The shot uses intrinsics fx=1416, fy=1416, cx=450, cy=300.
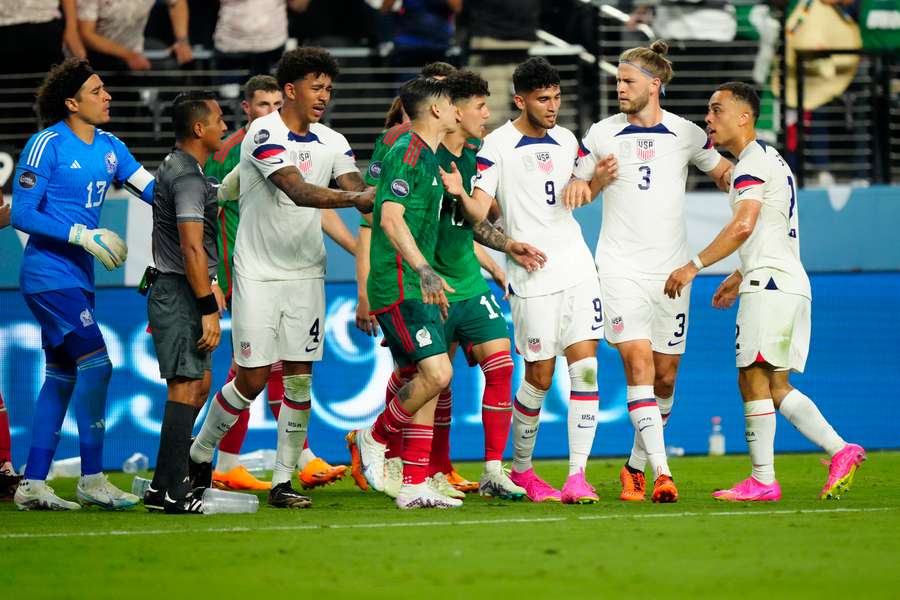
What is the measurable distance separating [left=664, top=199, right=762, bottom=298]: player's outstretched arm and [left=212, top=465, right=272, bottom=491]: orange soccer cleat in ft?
11.0

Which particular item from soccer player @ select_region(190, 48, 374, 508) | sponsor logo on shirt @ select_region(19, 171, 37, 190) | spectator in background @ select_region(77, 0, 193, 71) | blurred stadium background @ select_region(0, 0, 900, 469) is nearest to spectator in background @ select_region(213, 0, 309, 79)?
blurred stadium background @ select_region(0, 0, 900, 469)

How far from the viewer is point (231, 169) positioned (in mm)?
9727

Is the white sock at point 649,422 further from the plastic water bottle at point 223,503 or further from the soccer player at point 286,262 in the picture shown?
the plastic water bottle at point 223,503

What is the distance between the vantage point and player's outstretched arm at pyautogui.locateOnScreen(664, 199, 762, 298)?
845cm

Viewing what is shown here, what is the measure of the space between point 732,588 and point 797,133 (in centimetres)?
Result: 850

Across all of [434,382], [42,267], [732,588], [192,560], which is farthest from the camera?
[42,267]

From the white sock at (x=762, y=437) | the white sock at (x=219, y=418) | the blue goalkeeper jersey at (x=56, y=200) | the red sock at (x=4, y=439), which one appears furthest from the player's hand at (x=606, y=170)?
the red sock at (x=4, y=439)

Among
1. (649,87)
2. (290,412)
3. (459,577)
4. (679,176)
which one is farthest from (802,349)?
(459,577)

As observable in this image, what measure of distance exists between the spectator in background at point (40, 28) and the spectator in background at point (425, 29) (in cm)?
293

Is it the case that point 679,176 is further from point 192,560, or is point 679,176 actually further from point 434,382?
point 192,560

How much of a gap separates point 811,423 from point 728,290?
42.5 inches

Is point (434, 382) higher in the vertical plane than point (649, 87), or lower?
lower

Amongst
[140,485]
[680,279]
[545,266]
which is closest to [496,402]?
[545,266]

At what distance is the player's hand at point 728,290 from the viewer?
917 centimetres
